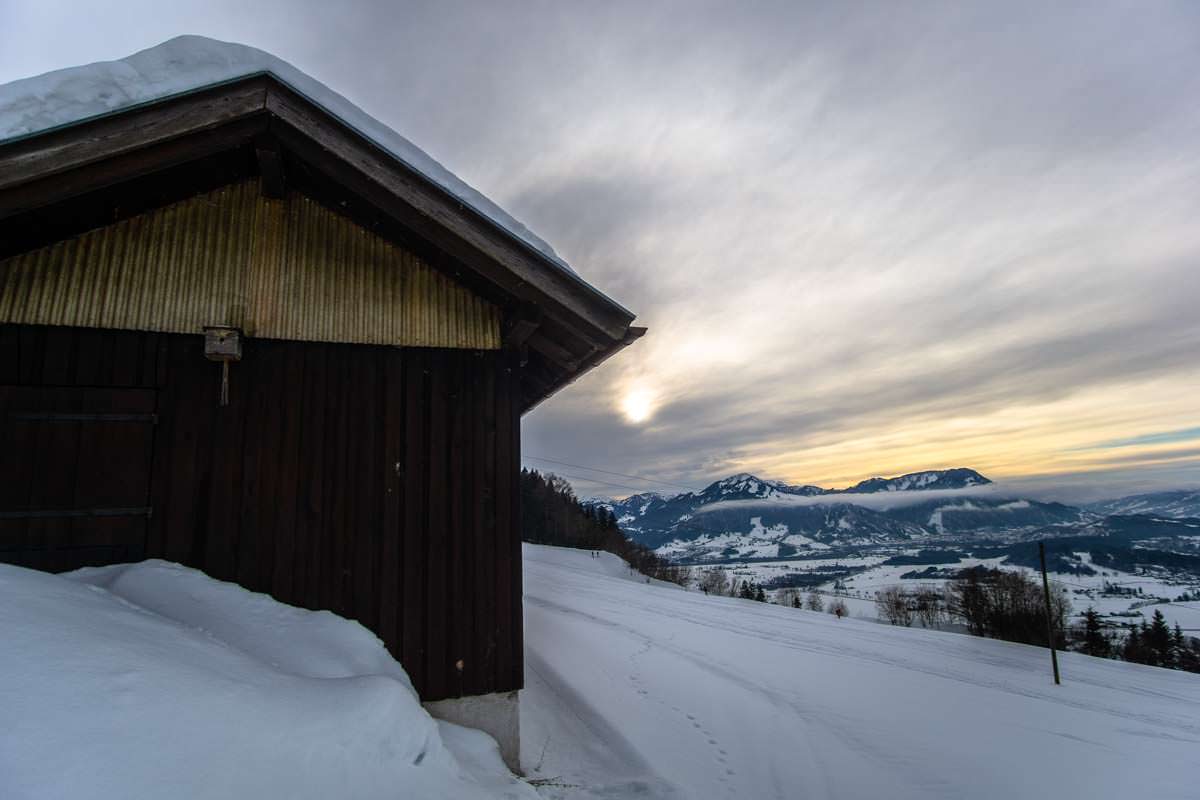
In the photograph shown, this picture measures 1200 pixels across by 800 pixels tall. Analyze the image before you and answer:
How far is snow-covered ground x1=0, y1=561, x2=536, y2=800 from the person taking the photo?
6.71ft

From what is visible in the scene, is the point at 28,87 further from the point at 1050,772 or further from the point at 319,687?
the point at 1050,772

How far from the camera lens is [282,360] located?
5129mm

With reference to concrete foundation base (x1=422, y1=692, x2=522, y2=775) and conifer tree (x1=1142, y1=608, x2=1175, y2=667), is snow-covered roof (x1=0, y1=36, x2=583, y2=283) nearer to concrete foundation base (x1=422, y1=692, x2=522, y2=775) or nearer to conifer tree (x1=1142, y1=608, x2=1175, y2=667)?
concrete foundation base (x1=422, y1=692, x2=522, y2=775)

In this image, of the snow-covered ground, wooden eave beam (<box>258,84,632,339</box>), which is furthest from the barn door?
wooden eave beam (<box>258,84,632,339</box>)

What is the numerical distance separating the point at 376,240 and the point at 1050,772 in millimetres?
14527

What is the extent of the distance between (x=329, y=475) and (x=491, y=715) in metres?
2.67

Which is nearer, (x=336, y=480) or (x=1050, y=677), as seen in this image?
(x=336, y=480)

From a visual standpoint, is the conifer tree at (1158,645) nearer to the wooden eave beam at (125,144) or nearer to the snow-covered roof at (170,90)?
the snow-covered roof at (170,90)

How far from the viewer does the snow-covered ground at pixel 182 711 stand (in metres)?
2.04

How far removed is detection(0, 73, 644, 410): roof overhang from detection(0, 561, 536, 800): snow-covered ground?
2.80m

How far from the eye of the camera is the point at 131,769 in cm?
206

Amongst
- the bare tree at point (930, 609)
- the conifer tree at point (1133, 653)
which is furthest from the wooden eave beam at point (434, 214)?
the bare tree at point (930, 609)

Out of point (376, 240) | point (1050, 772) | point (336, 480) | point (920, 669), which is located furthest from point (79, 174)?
point (920, 669)

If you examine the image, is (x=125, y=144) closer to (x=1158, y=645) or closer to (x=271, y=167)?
(x=271, y=167)
